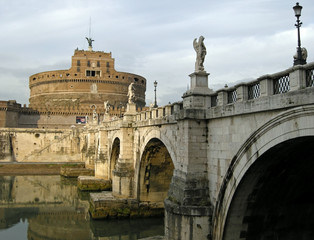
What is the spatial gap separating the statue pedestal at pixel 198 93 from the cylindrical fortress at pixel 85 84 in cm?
6124

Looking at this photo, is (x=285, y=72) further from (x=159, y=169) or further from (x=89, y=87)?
(x=89, y=87)

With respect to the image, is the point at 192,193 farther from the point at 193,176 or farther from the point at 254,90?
the point at 254,90

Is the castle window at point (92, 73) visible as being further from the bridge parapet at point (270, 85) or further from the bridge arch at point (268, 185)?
the bridge arch at point (268, 185)

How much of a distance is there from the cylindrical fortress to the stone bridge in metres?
61.4

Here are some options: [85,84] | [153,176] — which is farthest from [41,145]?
[153,176]

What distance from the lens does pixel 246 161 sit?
8.98 m

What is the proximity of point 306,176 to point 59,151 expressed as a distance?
46728mm

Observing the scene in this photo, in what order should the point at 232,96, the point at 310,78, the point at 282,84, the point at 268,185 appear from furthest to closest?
the point at 232,96 → the point at 268,185 → the point at 282,84 → the point at 310,78

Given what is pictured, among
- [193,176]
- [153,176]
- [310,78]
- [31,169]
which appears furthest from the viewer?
[31,169]

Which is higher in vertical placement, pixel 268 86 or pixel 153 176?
pixel 268 86

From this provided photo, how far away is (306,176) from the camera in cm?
1004

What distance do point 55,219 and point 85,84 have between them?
174ft

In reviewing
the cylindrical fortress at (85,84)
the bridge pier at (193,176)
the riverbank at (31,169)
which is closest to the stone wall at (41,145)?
the riverbank at (31,169)

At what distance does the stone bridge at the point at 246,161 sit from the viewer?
760 cm
